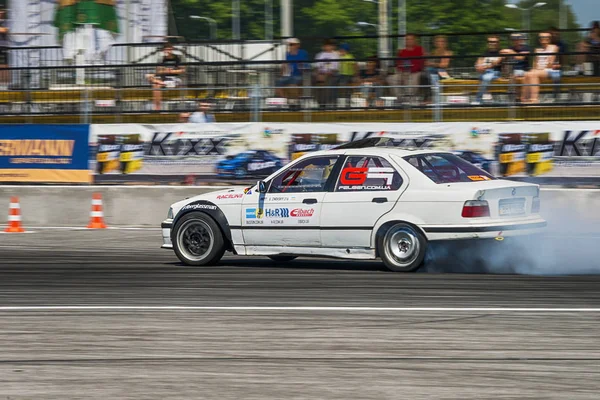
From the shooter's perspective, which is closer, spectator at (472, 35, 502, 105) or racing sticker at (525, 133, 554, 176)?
racing sticker at (525, 133, 554, 176)

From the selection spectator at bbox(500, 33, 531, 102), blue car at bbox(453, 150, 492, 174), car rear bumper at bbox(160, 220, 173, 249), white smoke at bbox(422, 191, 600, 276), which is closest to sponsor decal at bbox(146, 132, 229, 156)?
blue car at bbox(453, 150, 492, 174)

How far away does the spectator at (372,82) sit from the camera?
60.0ft

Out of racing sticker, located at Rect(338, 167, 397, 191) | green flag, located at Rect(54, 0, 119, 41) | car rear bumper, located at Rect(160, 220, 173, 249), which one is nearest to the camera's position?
racing sticker, located at Rect(338, 167, 397, 191)

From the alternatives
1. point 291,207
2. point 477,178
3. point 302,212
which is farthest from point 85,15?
point 477,178

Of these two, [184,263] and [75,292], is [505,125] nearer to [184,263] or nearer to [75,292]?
[184,263]

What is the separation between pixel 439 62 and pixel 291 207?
28.8ft

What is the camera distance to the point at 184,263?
39.5ft

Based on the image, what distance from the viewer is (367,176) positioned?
1109cm

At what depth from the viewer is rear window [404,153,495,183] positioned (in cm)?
1092

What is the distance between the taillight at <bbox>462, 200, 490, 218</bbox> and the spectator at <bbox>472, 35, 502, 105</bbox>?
7.79m

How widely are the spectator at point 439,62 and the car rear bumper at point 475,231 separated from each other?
305 inches

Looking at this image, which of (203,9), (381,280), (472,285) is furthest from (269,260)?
(203,9)

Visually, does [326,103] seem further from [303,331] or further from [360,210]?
[303,331]

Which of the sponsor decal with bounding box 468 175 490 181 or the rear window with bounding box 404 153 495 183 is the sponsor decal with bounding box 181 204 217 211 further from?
the sponsor decal with bounding box 468 175 490 181
